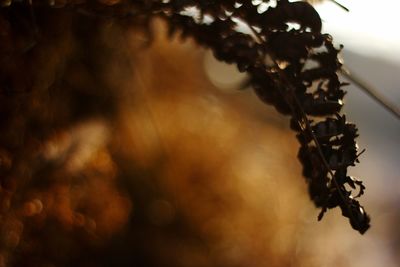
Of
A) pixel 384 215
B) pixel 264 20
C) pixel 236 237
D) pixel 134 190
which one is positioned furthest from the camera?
pixel 384 215

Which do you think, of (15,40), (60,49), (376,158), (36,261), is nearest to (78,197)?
(36,261)

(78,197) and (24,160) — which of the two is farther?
(78,197)

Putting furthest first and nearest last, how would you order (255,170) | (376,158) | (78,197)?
(376,158), (255,170), (78,197)

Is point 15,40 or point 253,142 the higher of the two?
point 15,40

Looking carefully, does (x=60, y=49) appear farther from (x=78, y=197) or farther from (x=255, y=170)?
(x=255, y=170)

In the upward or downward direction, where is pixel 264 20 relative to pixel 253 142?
upward

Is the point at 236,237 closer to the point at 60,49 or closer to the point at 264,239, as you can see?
the point at 264,239

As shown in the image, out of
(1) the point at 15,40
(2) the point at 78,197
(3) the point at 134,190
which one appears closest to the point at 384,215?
(3) the point at 134,190

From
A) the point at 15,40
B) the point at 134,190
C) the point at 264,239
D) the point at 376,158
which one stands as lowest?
the point at 376,158

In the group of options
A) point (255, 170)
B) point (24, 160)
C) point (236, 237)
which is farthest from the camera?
point (255, 170)
